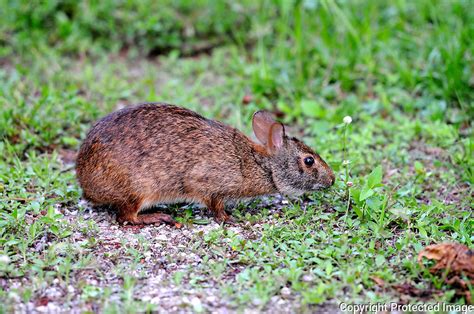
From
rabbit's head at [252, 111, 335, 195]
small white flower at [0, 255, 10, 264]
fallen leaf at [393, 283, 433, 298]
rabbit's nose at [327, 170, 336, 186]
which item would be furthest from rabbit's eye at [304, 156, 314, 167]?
small white flower at [0, 255, 10, 264]

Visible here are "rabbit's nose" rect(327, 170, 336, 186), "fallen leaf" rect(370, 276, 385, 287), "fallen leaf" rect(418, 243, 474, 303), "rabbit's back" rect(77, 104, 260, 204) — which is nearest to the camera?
"fallen leaf" rect(418, 243, 474, 303)

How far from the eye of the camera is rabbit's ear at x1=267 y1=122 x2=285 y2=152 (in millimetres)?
5986

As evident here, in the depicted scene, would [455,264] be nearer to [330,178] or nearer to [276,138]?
[330,178]

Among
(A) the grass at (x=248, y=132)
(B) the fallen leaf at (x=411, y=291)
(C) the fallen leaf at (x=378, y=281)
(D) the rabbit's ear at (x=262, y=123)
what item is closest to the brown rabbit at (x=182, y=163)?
(D) the rabbit's ear at (x=262, y=123)

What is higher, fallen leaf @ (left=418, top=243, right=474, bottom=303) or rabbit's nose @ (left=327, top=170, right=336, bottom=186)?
rabbit's nose @ (left=327, top=170, right=336, bottom=186)

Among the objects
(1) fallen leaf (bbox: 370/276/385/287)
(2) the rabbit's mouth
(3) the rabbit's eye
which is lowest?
(1) fallen leaf (bbox: 370/276/385/287)

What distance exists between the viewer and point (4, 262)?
480cm

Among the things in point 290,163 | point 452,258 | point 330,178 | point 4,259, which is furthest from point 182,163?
point 452,258

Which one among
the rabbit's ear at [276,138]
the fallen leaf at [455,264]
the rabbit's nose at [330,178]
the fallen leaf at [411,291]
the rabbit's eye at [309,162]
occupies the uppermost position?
the rabbit's ear at [276,138]

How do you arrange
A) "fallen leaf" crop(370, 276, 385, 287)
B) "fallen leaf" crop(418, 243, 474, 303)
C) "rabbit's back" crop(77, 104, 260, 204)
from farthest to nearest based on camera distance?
"rabbit's back" crop(77, 104, 260, 204) < "fallen leaf" crop(370, 276, 385, 287) < "fallen leaf" crop(418, 243, 474, 303)

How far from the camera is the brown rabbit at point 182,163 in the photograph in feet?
18.5

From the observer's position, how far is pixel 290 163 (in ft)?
19.9

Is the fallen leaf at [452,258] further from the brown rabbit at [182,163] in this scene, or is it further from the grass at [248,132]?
the brown rabbit at [182,163]

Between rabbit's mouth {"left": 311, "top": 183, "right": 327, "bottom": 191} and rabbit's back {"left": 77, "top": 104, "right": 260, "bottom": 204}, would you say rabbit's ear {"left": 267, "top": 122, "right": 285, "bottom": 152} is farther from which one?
rabbit's mouth {"left": 311, "top": 183, "right": 327, "bottom": 191}
